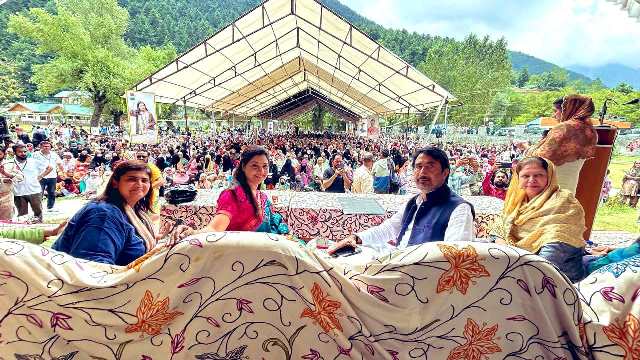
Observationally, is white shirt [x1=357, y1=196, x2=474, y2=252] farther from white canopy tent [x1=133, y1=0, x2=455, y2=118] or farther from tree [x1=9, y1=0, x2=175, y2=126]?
tree [x1=9, y1=0, x2=175, y2=126]

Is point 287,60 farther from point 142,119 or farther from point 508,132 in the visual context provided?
point 508,132

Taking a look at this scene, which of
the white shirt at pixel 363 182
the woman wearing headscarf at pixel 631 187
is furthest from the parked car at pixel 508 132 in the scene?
the white shirt at pixel 363 182

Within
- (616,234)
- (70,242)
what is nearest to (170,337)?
(70,242)

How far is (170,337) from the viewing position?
A: 4.06 ft

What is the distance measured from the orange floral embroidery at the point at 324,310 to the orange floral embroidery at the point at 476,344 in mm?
438

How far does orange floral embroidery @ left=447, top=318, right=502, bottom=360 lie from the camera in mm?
1266

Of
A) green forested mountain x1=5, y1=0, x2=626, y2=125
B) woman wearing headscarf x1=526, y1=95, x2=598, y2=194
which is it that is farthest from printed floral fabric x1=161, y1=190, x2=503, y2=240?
green forested mountain x1=5, y1=0, x2=626, y2=125

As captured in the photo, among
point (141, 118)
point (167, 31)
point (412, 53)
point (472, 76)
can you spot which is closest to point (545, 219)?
point (141, 118)

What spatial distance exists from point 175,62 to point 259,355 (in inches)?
348

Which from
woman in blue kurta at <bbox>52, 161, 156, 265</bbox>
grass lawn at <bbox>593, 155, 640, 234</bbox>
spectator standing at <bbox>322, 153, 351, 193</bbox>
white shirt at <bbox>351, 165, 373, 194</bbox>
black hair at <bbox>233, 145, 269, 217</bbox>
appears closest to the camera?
woman in blue kurta at <bbox>52, 161, 156, 265</bbox>

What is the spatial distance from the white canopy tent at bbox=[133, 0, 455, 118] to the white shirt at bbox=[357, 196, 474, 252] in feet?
20.4

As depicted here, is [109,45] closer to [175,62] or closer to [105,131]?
[105,131]

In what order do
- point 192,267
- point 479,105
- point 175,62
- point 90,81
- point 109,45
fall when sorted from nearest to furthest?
point 192,267 < point 175,62 < point 90,81 < point 109,45 < point 479,105

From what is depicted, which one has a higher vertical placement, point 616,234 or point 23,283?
point 23,283
